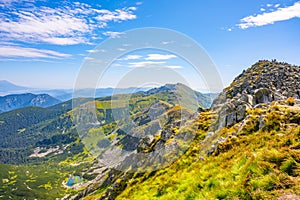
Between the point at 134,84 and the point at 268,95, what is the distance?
27.4 metres

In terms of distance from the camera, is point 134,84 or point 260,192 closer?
point 260,192

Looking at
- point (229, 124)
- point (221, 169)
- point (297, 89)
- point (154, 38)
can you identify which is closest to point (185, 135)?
point (229, 124)

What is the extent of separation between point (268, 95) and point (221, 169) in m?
33.5

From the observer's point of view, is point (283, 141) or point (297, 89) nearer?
point (283, 141)

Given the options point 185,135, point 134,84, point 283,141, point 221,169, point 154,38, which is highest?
point 154,38

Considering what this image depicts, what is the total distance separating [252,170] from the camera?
1052 centimetres

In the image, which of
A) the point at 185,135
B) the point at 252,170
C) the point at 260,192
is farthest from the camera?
the point at 185,135

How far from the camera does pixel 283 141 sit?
1326cm

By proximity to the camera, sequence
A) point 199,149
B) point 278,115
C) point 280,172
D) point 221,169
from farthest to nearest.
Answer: point 199,149
point 278,115
point 221,169
point 280,172

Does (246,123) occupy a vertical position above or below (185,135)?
above

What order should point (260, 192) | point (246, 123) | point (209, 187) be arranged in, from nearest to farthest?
point (260, 192)
point (209, 187)
point (246, 123)

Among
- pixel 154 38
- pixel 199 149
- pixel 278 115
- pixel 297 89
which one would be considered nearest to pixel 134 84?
pixel 154 38

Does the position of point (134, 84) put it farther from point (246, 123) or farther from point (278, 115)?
point (278, 115)

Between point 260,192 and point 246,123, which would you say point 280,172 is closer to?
point 260,192
